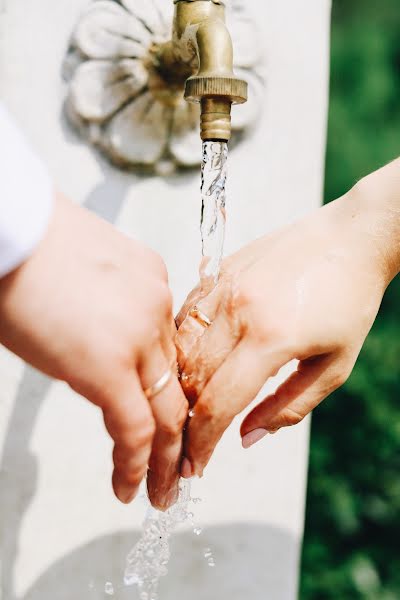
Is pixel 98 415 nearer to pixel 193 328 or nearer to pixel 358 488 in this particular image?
pixel 193 328

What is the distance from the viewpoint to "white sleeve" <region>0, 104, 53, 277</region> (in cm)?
48

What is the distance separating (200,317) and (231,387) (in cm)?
8

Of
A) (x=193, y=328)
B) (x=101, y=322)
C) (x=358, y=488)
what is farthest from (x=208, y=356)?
(x=358, y=488)

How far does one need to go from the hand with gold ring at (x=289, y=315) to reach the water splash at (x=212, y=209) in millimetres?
13

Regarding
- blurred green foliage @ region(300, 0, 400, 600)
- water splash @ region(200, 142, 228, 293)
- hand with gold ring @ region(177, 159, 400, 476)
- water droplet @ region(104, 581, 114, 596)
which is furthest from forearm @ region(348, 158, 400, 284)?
blurred green foliage @ region(300, 0, 400, 600)

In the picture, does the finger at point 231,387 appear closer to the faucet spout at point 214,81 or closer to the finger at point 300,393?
the finger at point 300,393

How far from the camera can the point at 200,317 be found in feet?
2.21

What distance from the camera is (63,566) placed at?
831mm

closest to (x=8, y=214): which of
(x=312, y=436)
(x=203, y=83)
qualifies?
(x=203, y=83)

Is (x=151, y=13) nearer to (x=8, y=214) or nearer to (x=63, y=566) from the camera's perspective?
(x=8, y=214)

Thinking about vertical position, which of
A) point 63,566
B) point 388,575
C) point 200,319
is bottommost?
point 388,575

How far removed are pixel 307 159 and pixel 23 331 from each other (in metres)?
0.46

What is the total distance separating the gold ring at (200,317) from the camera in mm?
670

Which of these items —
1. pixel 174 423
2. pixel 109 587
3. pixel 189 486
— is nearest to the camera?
pixel 174 423
